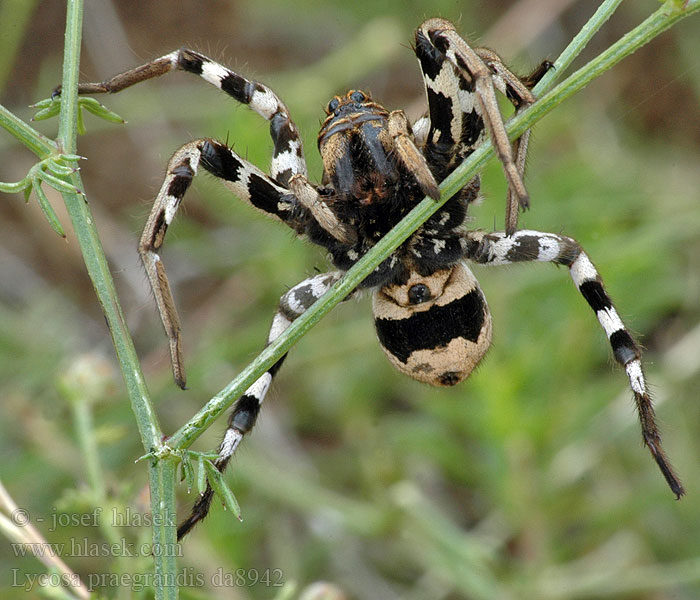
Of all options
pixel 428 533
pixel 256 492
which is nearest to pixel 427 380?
pixel 428 533

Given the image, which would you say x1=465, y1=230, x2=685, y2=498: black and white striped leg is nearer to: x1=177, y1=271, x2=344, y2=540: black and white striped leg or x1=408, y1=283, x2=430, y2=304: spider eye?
x1=408, y1=283, x2=430, y2=304: spider eye

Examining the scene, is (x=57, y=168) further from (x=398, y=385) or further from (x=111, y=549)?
(x=398, y=385)

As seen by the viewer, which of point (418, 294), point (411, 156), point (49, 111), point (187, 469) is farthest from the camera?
point (418, 294)

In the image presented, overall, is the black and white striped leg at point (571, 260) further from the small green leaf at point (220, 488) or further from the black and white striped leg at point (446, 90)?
the small green leaf at point (220, 488)

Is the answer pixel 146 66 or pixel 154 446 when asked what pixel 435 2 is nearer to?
pixel 146 66

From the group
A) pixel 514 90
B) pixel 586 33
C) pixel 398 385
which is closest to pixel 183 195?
pixel 514 90

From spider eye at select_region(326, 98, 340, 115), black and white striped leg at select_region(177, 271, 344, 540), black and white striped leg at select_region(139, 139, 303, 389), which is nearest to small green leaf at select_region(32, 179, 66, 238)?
black and white striped leg at select_region(139, 139, 303, 389)
